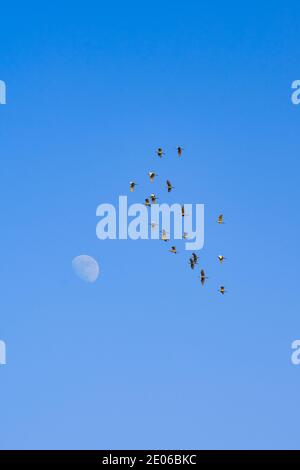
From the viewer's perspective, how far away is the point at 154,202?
5603 centimetres
